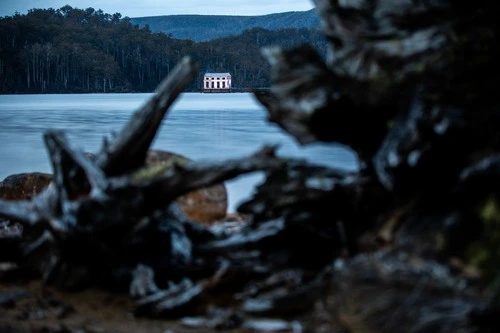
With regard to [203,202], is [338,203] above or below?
above

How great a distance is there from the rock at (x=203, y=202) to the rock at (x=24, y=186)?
289cm

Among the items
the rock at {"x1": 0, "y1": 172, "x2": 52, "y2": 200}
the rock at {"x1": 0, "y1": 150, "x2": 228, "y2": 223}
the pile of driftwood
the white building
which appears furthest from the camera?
the white building

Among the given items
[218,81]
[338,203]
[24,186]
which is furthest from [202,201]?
[218,81]

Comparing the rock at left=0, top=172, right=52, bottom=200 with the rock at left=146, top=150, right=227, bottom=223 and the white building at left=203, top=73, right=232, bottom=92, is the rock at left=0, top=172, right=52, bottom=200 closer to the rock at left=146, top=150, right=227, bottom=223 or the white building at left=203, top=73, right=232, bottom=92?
the rock at left=146, top=150, right=227, bottom=223

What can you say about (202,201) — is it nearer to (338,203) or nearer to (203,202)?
(203,202)

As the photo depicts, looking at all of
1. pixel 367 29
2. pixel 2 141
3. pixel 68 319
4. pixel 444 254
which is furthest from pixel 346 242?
pixel 2 141

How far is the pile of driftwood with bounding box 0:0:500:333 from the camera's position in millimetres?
5020

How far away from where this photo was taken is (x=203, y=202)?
1012 cm

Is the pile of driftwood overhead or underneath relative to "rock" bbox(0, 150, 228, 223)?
overhead

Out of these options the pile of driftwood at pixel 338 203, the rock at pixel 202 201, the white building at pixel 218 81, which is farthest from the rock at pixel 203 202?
the white building at pixel 218 81

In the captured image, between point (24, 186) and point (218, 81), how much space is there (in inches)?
6923

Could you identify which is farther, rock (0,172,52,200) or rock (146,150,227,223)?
rock (0,172,52,200)

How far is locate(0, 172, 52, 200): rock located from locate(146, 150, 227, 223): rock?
9.49 ft

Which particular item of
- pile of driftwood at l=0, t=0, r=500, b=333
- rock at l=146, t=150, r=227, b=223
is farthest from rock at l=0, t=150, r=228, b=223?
pile of driftwood at l=0, t=0, r=500, b=333
